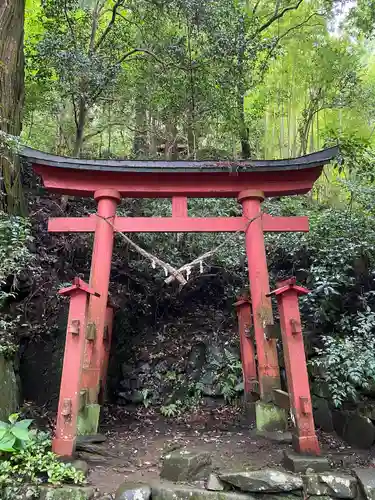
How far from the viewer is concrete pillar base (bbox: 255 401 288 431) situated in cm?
435

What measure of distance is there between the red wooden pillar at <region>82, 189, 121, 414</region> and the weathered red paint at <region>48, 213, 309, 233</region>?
5.4 inches

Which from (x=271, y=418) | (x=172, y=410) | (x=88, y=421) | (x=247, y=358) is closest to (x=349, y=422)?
(x=271, y=418)

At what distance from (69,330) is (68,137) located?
316 inches

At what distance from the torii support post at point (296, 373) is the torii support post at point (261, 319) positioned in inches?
23.5

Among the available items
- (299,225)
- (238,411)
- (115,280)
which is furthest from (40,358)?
(299,225)

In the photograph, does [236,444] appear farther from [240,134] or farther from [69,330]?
[240,134]

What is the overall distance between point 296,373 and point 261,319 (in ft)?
3.26

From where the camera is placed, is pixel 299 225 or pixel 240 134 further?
pixel 240 134

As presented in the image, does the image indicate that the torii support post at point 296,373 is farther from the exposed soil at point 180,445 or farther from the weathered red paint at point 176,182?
the weathered red paint at point 176,182

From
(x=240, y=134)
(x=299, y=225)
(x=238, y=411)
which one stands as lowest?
(x=238, y=411)

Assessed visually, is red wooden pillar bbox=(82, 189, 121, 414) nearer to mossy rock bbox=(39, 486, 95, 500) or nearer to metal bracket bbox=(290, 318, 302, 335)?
mossy rock bbox=(39, 486, 95, 500)

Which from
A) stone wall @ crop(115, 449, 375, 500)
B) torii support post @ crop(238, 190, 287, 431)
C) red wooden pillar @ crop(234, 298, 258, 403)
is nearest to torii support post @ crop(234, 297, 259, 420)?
red wooden pillar @ crop(234, 298, 258, 403)

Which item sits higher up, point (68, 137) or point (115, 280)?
point (68, 137)

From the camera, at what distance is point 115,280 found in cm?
732
